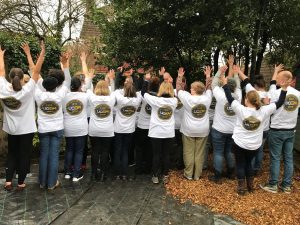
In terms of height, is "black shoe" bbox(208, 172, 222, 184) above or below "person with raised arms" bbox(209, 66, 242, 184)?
below

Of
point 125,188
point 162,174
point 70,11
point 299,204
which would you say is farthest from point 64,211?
point 70,11

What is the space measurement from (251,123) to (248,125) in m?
0.06

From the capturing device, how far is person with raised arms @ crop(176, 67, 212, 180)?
6.33 meters

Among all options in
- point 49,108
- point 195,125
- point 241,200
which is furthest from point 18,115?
point 241,200

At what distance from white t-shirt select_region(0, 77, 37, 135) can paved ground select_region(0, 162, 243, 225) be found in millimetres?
1071

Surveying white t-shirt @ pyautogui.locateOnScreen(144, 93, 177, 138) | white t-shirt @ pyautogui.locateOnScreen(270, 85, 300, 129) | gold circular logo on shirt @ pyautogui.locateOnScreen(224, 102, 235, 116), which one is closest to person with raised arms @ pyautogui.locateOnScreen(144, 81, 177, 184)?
white t-shirt @ pyautogui.locateOnScreen(144, 93, 177, 138)

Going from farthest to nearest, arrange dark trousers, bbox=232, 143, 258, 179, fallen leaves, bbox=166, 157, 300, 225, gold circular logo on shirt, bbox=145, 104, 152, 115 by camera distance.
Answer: gold circular logo on shirt, bbox=145, 104, 152, 115 → dark trousers, bbox=232, 143, 258, 179 → fallen leaves, bbox=166, 157, 300, 225

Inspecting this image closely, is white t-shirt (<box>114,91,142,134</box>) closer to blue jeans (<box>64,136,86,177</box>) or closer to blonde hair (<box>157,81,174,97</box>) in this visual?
blonde hair (<box>157,81,174,97</box>)

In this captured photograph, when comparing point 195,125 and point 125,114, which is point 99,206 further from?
point 195,125

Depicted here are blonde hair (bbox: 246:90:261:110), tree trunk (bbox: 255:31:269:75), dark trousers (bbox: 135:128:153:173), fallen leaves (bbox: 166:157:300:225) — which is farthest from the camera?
tree trunk (bbox: 255:31:269:75)

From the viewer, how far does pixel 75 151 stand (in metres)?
6.23

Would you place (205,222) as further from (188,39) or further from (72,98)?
(188,39)

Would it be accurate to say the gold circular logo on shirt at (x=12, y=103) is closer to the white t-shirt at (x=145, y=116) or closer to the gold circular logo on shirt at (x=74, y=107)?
the gold circular logo on shirt at (x=74, y=107)

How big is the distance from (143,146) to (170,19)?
8.80 ft
